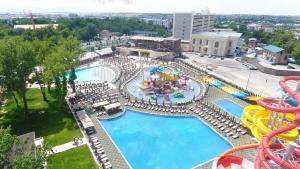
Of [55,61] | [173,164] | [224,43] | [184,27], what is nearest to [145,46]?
[184,27]

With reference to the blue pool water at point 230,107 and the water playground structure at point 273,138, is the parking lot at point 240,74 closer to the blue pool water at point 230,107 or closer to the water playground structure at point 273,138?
the blue pool water at point 230,107

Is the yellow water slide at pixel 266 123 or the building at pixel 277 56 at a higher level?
the building at pixel 277 56

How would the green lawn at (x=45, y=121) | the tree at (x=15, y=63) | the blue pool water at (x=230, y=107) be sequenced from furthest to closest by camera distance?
the blue pool water at (x=230, y=107) → the green lawn at (x=45, y=121) → the tree at (x=15, y=63)

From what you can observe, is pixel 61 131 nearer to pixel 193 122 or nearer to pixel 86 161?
pixel 86 161

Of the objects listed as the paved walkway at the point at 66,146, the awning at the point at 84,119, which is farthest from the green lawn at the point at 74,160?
the awning at the point at 84,119

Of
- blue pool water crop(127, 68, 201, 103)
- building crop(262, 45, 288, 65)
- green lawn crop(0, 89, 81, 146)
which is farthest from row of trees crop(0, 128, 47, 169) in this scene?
building crop(262, 45, 288, 65)

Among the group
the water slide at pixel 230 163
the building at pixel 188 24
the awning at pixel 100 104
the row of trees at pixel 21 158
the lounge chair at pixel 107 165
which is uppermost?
the building at pixel 188 24

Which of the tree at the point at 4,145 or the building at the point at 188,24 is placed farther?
the building at the point at 188,24
